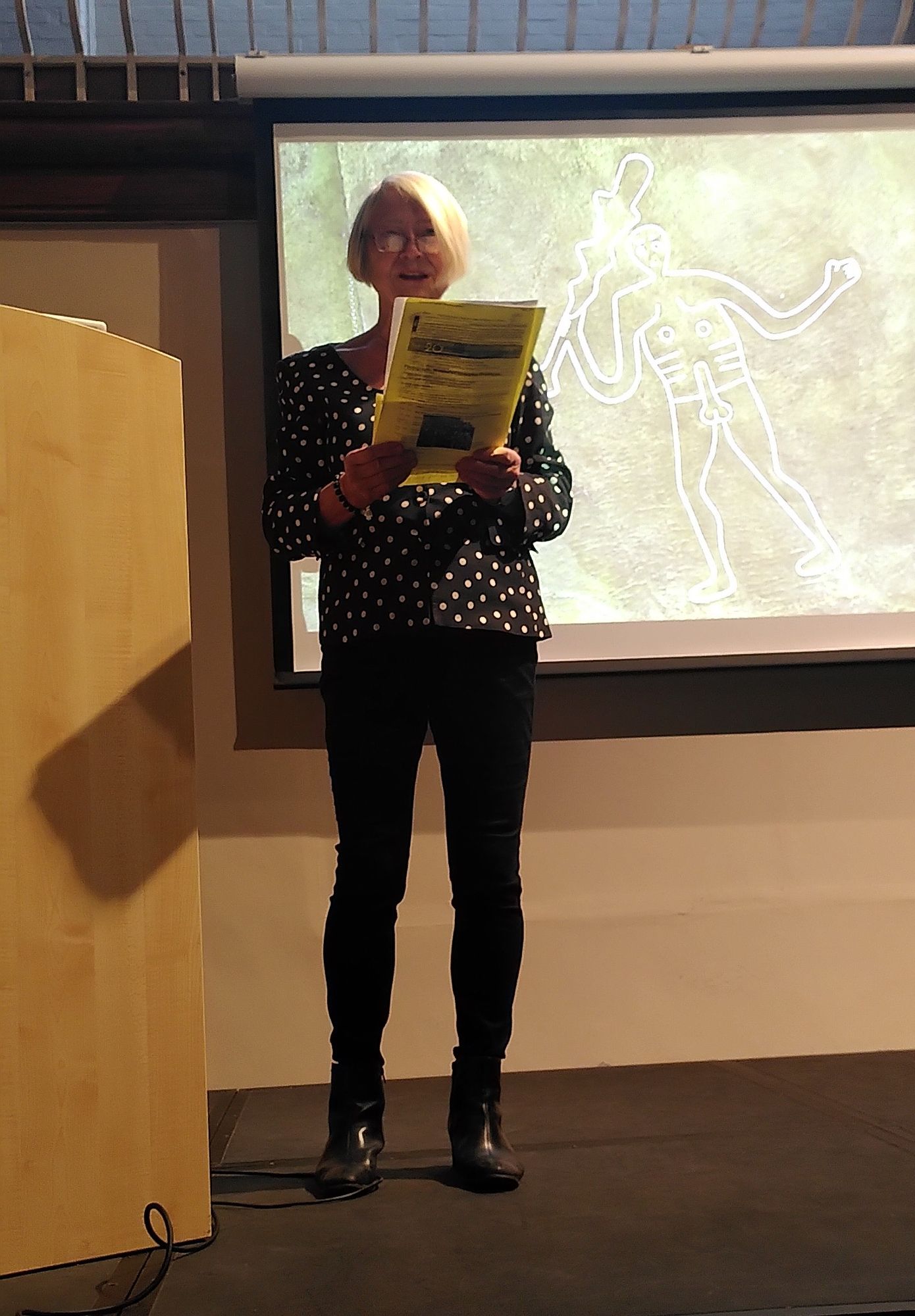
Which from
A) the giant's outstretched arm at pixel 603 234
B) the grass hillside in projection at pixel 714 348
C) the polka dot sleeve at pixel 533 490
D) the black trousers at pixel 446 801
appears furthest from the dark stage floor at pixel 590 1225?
the giant's outstretched arm at pixel 603 234

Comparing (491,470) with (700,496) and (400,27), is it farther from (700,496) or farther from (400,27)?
(400,27)

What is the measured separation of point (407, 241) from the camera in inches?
65.3

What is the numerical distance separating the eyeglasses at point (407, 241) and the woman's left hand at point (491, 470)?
0.32 meters

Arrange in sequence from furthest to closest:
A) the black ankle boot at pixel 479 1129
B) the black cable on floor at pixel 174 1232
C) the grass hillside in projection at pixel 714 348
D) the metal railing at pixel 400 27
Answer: the metal railing at pixel 400 27, the grass hillside in projection at pixel 714 348, the black ankle boot at pixel 479 1129, the black cable on floor at pixel 174 1232

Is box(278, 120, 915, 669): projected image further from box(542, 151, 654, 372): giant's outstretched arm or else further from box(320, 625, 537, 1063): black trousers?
box(320, 625, 537, 1063): black trousers

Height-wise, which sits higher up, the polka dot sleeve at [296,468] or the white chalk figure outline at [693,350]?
the white chalk figure outline at [693,350]

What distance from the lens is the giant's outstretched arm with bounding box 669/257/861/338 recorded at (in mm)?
2457

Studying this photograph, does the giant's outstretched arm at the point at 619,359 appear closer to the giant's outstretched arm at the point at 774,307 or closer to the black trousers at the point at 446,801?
the giant's outstretched arm at the point at 774,307

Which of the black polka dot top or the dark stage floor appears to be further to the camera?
the black polka dot top

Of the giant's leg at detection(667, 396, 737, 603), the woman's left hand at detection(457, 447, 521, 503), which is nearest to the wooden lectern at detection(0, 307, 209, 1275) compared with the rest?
the woman's left hand at detection(457, 447, 521, 503)

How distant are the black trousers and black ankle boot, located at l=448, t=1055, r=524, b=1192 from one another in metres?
0.03

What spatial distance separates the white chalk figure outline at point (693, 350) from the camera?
243 cm

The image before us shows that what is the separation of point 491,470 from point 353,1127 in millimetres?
922

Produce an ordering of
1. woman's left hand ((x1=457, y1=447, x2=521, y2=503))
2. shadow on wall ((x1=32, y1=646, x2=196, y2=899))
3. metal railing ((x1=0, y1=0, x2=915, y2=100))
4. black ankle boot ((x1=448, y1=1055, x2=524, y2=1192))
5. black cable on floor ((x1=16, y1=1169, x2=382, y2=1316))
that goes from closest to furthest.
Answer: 1. black cable on floor ((x1=16, y1=1169, x2=382, y2=1316))
2. shadow on wall ((x1=32, y1=646, x2=196, y2=899))
3. woman's left hand ((x1=457, y1=447, x2=521, y2=503))
4. black ankle boot ((x1=448, y1=1055, x2=524, y2=1192))
5. metal railing ((x1=0, y1=0, x2=915, y2=100))
